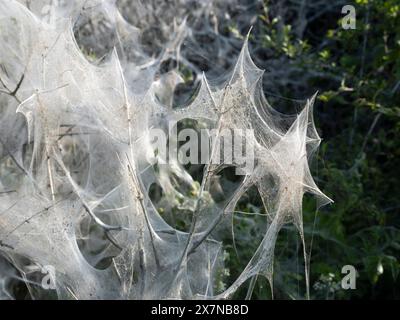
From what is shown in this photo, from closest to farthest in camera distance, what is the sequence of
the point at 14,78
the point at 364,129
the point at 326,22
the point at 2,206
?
the point at 2,206 → the point at 14,78 → the point at 364,129 → the point at 326,22

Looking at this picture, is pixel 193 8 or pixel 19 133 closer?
pixel 19 133

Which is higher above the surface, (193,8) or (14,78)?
(193,8)

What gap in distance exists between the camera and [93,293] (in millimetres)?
2848

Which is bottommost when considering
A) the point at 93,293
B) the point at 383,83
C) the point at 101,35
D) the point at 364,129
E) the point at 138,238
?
the point at 93,293

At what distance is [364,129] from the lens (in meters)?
4.69

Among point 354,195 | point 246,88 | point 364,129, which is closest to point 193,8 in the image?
point 364,129

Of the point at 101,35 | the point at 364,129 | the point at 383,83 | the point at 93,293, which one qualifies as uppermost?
the point at 101,35

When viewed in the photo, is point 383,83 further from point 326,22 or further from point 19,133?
point 19,133

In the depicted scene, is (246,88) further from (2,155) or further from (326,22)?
(326,22)

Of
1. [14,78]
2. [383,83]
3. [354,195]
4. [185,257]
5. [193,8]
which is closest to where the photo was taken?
[185,257]

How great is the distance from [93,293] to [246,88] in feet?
3.34

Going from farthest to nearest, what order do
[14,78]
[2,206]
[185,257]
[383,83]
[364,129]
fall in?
1. [364,129]
2. [383,83]
3. [14,78]
4. [2,206]
5. [185,257]

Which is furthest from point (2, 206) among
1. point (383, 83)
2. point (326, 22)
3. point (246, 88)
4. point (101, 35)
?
point (326, 22)

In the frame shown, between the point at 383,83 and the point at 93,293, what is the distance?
91.0 inches
